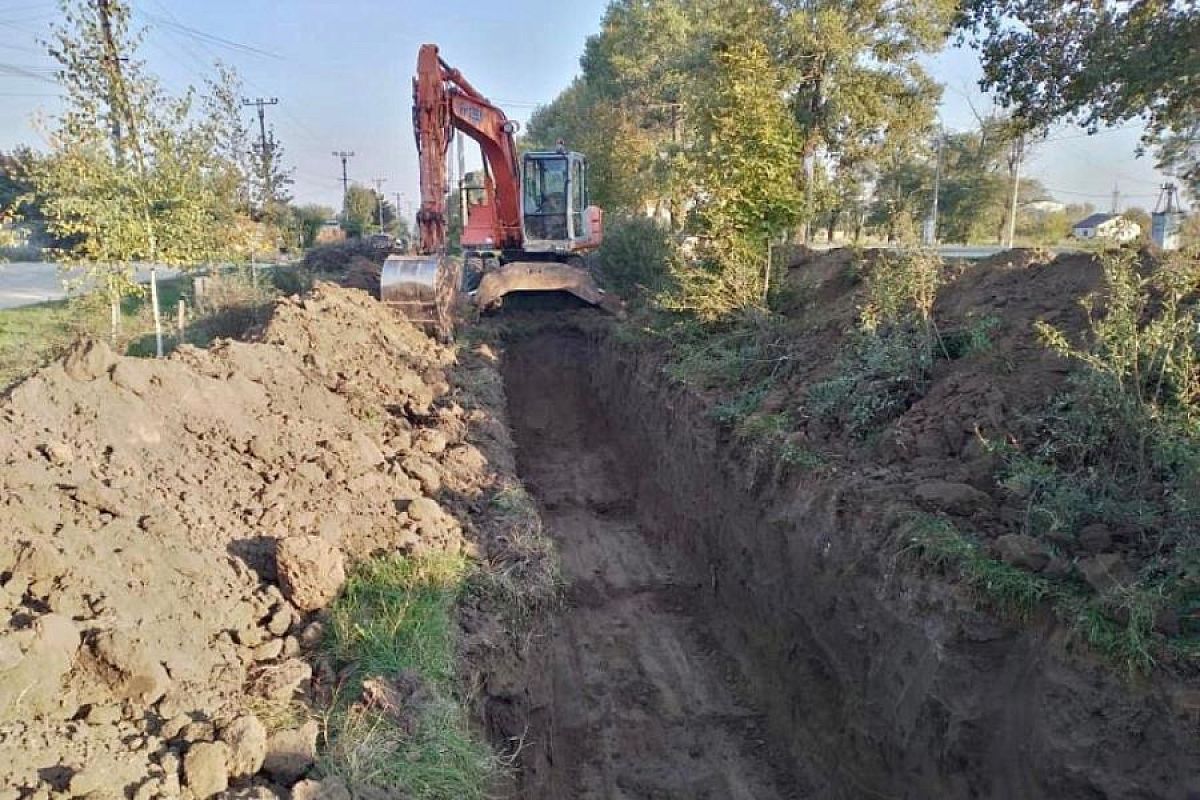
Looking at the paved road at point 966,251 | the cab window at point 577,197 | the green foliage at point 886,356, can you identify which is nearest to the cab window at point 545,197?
the cab window at point 577,197

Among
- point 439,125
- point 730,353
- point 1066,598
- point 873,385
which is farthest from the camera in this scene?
point 439,125

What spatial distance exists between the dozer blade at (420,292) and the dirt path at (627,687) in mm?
3341

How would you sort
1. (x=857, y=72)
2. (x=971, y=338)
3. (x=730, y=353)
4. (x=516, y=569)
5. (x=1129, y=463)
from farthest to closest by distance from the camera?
(x=857, y=72), (x=730, y=353), (x=971, y=338), (x=516, y=569), (x=1129, y=463)

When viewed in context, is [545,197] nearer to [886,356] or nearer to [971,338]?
[886,356]

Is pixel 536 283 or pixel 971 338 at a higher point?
pixel 536 283

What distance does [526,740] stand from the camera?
532 cm

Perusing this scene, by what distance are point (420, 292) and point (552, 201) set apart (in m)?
5.59

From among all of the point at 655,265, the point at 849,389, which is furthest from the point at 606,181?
the point at 849,389

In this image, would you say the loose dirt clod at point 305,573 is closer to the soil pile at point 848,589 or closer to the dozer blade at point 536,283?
the soil pile at point 848,589

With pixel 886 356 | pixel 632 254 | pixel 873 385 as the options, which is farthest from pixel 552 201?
pixel 873 385

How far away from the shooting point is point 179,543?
469 cm

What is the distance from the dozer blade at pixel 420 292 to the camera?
13180mm

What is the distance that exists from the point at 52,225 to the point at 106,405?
21.2 feet

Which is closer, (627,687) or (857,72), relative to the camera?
(627,687)
